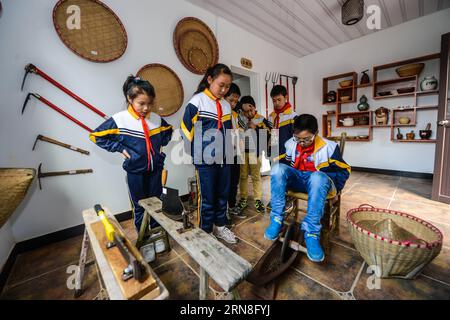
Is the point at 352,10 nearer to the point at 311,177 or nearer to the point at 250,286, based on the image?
the point at 311,177

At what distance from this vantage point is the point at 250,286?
112cm

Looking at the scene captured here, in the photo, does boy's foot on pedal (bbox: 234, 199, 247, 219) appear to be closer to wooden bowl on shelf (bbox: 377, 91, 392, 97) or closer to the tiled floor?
the tiled floor

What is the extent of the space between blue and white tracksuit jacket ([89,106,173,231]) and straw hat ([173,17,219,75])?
133 cm

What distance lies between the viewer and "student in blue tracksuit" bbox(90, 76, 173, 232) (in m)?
1.36

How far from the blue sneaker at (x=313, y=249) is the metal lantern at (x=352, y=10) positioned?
2932 mm

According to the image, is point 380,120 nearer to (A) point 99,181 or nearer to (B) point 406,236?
(B) point 406,236

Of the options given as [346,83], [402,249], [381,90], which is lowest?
[402,249]

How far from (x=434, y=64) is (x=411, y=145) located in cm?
136

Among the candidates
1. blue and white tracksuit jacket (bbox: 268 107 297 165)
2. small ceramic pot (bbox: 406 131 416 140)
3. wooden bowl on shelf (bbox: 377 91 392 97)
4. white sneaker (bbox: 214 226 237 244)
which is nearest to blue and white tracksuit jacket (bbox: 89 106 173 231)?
white sneaker (bbox: 214 226 237 244)

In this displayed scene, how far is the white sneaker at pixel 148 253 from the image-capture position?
1.34m

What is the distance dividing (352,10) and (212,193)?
3045mm

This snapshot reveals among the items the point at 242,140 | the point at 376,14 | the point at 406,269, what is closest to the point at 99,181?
A: the point at 242,140

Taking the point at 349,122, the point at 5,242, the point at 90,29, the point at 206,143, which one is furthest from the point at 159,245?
the point at 349,122

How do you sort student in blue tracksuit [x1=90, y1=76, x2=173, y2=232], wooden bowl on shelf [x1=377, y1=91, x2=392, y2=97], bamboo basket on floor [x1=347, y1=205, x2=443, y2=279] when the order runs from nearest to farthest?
bamboo basket on floor [x1=347, y1=205, x2=443, y2=279] < student in blue tracksuit [x1=90, y1=76, x2=173, y2=232] < wooden bowl on shelf [x1=377, y1=91, x2=392, y2=97]
